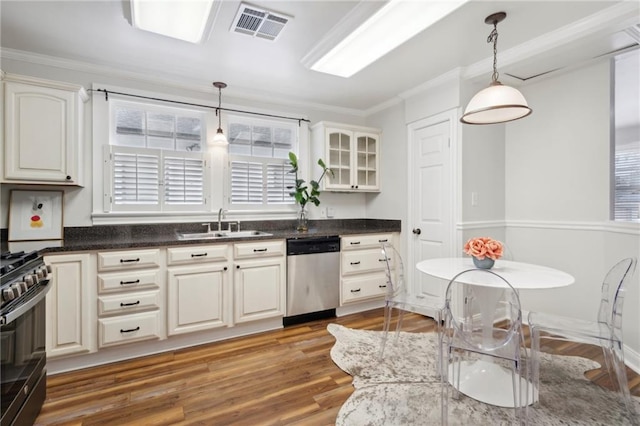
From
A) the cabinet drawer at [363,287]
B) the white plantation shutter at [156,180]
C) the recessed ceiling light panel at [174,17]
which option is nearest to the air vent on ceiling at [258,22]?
the recessed ceiling light panel at [174,17]

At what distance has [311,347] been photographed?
2652 mm

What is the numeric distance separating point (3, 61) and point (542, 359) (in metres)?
5.03

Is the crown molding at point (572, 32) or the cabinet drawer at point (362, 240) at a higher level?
the crown molding at point (572, 32)

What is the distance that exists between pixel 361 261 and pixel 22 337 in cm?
281

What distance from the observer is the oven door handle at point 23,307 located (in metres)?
1.36

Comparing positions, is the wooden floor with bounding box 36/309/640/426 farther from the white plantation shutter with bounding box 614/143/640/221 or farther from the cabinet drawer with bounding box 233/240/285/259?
the white plantation shutter with bounding box 614/143/640/221

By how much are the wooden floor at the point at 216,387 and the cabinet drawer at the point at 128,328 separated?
0.63 ft

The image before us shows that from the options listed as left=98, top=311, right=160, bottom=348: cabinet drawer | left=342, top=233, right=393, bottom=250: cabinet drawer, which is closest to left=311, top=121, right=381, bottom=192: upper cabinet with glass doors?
left=342, top=233, right=393, bottom=250: cabinet drawer

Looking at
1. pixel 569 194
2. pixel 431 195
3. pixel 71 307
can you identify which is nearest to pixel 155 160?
pixel 71 307

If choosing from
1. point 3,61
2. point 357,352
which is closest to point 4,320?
point 357,352

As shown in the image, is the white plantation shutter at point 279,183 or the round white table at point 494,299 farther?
the white plantation shutter at point 279,183

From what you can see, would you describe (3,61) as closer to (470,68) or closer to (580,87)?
(470,68)

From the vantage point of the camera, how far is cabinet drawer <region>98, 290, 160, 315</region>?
2.38 m

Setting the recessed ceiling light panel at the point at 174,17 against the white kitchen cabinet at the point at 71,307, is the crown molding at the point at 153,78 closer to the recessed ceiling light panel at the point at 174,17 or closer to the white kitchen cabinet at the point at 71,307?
the recessed ceiling light panel at the point at 174,17
